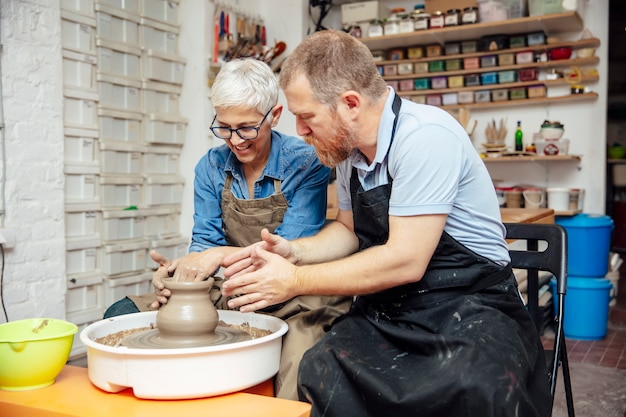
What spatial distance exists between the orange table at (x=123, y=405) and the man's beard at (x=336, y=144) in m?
0.73

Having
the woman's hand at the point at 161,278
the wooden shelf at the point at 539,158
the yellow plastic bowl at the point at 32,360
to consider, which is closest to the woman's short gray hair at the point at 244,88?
the woman's hand at the point at 161,278

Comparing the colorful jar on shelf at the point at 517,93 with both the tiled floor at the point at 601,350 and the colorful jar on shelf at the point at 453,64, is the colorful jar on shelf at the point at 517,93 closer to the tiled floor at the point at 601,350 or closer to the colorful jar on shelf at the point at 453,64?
the colorful jar on shelf at the point at 453,64

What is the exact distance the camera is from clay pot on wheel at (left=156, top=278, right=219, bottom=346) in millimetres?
1720

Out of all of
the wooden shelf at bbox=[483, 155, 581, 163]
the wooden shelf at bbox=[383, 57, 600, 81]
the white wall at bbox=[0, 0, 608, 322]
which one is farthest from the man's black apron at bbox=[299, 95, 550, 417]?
the wooden shelf at bbox=[383, 57, 600, 81]

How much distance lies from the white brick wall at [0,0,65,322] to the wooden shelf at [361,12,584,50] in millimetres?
3238

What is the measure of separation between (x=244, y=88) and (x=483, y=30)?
14.1ft

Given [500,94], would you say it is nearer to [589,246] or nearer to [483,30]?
[483,30]

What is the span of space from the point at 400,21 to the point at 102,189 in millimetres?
3231

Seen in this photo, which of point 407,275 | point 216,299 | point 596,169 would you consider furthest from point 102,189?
point 596,169

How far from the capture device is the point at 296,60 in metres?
1.86

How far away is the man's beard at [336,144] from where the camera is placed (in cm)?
187

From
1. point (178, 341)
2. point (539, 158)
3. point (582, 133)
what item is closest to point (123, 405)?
point (178, 341)

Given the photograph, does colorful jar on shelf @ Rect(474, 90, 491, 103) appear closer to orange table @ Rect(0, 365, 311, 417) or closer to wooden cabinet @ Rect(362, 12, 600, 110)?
wooden cabinet @ Rect(362, 12, 600, 110)

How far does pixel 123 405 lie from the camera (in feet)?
5.05
